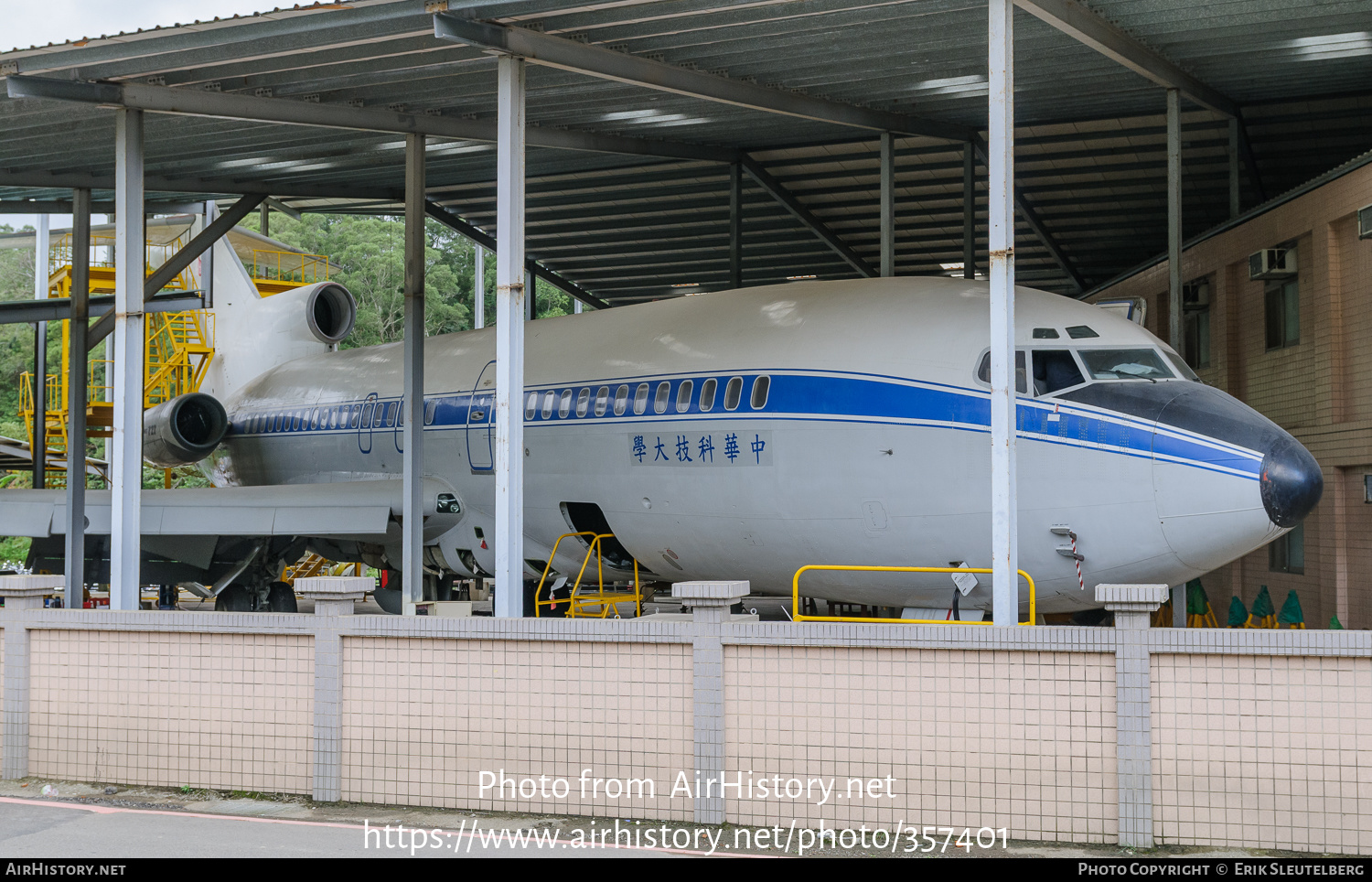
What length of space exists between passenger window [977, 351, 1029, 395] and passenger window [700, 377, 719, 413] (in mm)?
2914

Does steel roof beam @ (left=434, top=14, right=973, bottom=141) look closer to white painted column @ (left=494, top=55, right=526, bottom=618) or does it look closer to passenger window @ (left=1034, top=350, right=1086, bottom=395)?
white painted column @ (left=494, top=55, right=526, bottom=618)

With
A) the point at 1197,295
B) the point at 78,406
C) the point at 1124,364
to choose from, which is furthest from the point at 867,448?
the point at 78,406

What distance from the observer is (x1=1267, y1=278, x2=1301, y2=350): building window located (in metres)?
16.1

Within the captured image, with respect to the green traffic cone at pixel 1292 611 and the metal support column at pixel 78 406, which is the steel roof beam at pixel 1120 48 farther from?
the metal support column at pixel 78 406

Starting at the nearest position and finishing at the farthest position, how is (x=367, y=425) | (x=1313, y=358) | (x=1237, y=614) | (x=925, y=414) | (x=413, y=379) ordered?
(x=925, y=414), (x=1313, y=358), (x=413, y=379), (x=1237, y=614), (x=367, y=425)

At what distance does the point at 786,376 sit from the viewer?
12.9 meters

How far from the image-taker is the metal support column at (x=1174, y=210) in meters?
15.4

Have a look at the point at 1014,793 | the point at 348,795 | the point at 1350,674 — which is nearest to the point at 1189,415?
the point at 1350,674

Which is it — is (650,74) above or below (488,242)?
below

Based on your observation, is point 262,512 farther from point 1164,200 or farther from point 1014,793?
point 1164,200

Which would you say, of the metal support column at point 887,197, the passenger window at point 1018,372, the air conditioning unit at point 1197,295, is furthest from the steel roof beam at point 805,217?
the passenger window at point 1018,372

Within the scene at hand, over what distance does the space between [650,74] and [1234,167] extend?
964 cm

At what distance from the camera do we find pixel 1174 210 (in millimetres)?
15977

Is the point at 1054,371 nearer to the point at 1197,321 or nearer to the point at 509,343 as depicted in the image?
the point at 509,343
